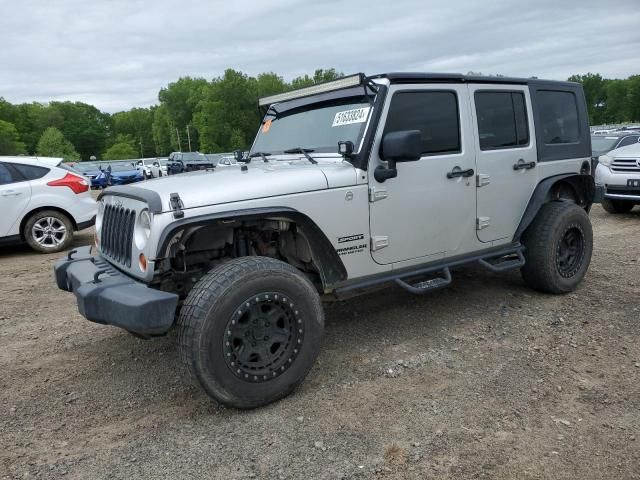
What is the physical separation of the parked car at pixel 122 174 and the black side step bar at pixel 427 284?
25034mm

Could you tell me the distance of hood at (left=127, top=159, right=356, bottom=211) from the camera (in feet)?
10.3

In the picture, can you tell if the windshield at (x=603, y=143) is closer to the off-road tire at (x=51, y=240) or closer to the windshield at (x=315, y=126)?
the windshield at (x=315, y=126)

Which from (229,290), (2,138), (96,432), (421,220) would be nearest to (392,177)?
(421,220)

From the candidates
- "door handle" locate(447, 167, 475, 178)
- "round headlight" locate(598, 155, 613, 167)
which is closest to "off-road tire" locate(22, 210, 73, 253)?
"door handle" locate(447, 167, 475, 178)

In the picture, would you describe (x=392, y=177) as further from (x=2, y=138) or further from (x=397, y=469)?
(x=2, y=138)

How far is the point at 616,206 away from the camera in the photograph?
10.3 meters

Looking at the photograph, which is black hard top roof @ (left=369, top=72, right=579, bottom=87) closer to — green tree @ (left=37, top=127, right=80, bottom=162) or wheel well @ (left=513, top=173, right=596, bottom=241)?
wheel well @ (left=513, top=173, right=596, bottom=241)

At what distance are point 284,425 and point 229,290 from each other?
860 millimetres

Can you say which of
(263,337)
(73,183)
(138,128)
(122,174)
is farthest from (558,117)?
(138,128)

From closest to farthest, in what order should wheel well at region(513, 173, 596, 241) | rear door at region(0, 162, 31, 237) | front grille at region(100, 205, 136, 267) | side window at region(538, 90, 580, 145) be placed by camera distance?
front grille at region(100, 205, 136, 267) → wheel well at region(513, 173, 596, 241) → side window at region(538, 90, 580, 145) → rear door at region(0, 162, 31, 237)

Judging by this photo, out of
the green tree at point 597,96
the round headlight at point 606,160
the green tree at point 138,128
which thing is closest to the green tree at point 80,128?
the green tree at point 138,128

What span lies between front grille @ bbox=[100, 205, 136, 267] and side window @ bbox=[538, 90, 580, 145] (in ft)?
12.3

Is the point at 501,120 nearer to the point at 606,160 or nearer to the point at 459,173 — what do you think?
the point at 459,173

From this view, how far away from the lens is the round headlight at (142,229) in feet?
10.5
